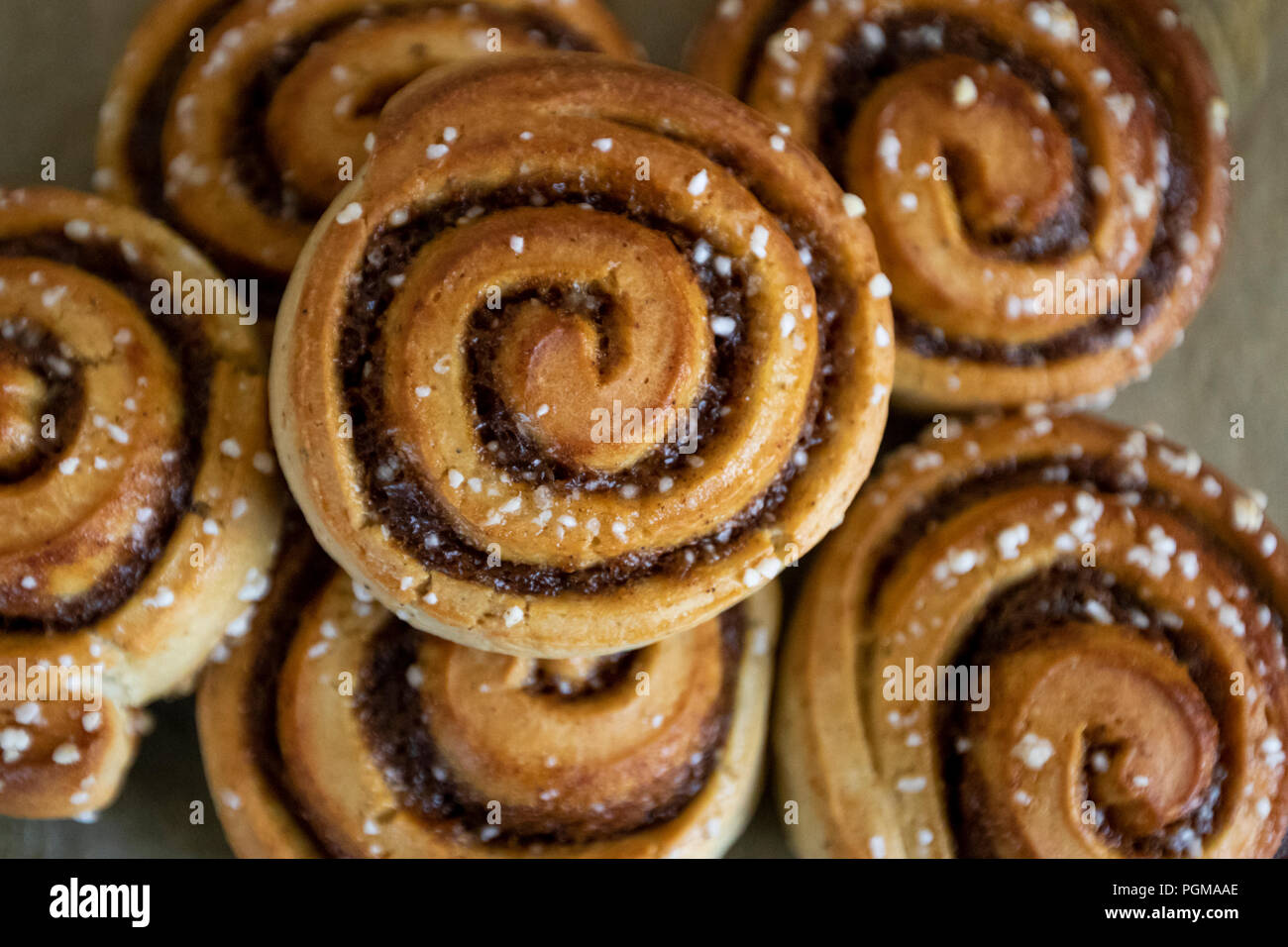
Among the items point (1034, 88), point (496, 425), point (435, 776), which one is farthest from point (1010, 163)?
point (435, 776)

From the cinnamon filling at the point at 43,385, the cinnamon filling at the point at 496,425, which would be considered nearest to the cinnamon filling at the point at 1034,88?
the cinnamon filling at the point at 496,425

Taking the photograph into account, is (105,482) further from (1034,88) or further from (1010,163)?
(1034,88)
